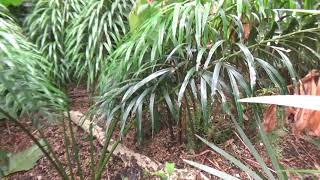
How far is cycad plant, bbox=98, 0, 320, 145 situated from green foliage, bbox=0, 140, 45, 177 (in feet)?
1.97

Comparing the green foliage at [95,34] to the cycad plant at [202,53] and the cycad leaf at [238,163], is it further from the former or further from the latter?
the cycad leaf at [238,163]

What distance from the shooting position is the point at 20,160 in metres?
2.03

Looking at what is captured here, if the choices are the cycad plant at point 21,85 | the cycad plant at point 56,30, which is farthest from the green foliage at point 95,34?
the cycad plant at point 21,85

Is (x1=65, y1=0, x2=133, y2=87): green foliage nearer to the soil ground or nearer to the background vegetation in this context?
the soil ground

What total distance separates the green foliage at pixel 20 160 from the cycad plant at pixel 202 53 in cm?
60

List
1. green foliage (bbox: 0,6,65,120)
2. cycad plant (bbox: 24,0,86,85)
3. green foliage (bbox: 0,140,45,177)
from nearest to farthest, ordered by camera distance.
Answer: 1. green foliage (bbox: 0,6,65,120)
2. green foliage (bbox: 0,140,45,177)
3. cycad plant (bbox: 24,0,86,85)

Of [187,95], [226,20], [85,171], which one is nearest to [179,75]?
[187,95]

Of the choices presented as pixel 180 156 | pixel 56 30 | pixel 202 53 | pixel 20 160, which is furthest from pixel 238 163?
pixel 56 30

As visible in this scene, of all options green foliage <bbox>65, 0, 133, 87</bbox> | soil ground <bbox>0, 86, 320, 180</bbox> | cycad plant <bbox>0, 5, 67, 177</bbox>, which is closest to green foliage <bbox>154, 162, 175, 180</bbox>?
soil ground <bbox>0, 86, 320, 180</bbox>

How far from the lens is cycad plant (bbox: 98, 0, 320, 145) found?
4.58ft

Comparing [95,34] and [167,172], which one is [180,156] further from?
[95,34]

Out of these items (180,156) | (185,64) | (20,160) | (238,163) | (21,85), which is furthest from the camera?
(20,160)

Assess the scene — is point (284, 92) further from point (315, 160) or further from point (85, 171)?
point (85, 171)

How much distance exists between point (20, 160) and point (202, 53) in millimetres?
1212
